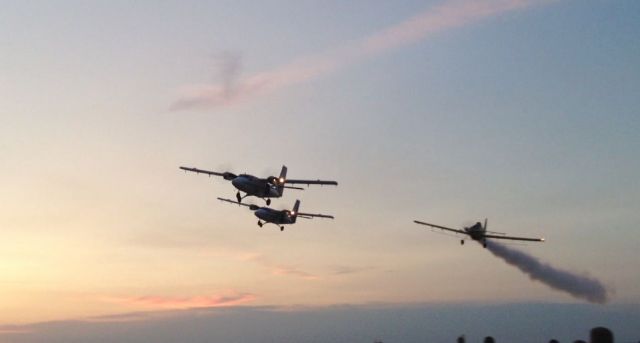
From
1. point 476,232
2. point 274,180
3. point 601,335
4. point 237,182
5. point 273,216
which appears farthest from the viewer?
point 273,216

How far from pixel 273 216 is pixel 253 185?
82.5ft

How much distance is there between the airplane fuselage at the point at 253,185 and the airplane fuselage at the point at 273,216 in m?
19.9

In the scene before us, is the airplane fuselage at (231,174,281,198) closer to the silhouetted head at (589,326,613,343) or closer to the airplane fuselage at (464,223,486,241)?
the airplane fuselage at (464,223,486,241)

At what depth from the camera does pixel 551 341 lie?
103 ft

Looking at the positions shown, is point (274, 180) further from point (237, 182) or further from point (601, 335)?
point (601, 335)

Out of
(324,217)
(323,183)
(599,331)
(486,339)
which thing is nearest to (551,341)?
(486,339)

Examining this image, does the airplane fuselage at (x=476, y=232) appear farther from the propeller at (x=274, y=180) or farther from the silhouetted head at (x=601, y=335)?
the silhouetted head at (x=601, y=335)

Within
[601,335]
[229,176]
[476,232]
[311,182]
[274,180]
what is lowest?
[601,335]

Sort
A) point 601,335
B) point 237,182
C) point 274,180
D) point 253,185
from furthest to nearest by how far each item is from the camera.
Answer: point 274,180 → point 253,185 → point 237,182 → point 601,335

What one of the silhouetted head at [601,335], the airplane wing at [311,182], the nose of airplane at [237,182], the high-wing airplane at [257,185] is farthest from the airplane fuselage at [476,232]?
the silhouetted head at [601,335]

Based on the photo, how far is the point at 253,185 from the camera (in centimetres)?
10125

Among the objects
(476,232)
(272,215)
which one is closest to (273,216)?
(272,215)

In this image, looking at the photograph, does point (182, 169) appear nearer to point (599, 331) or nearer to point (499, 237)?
point (499, 237)

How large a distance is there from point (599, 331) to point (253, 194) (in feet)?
267
